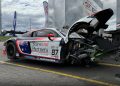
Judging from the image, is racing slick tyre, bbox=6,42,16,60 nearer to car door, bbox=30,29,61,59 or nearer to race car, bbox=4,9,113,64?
race car, bbox=4,9,113,64

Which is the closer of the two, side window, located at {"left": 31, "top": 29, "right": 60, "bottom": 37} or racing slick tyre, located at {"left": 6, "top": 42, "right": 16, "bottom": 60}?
side window, located at {"left": 31, "top": 29, "right": 60, "bottom": 37}

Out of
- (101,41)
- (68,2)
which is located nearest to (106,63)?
(101,41)

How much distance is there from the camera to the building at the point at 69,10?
15.1 m

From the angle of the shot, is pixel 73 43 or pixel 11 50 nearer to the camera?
pixel 73 43

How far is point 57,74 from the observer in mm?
9062

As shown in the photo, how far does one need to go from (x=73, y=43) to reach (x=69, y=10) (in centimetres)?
654

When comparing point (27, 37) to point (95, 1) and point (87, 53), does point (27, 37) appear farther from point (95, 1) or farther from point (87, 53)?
point (95, 1)

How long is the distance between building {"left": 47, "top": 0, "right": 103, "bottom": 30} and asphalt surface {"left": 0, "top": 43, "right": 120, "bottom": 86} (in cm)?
459

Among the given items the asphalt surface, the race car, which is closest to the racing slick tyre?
the asphalt surface

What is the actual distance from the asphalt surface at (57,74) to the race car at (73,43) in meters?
0.38

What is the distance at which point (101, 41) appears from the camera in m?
9.79

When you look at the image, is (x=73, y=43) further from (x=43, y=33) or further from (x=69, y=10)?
(x=69, y=10)

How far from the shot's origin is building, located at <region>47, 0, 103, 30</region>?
595 inches

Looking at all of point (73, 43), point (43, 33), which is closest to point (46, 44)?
point (43, 33)
